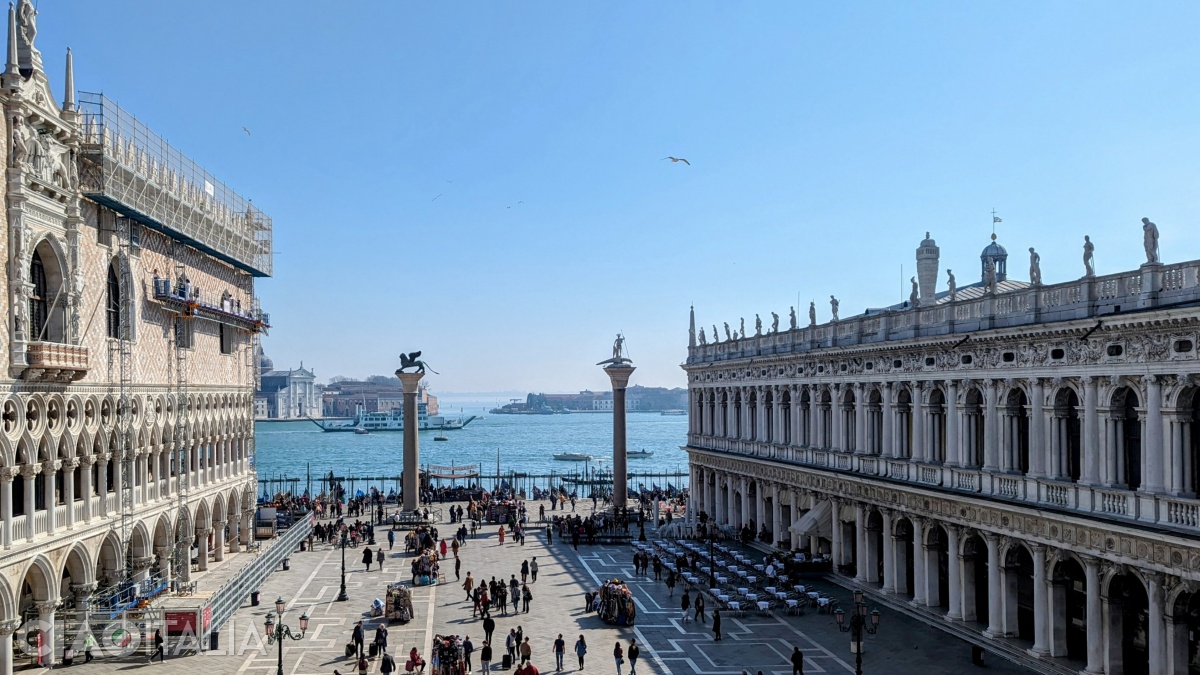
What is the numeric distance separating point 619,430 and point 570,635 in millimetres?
30524

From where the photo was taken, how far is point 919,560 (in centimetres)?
3231

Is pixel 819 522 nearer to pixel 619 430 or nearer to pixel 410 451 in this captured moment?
pixel 619 430

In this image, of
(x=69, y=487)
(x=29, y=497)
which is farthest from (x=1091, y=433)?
(x=69, y=487)

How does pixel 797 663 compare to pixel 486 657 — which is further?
pixel 486 657

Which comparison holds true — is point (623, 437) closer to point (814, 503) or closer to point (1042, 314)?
point (814, 503)

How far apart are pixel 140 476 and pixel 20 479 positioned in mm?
7633

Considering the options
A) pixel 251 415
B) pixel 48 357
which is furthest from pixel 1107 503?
pixel 251 415

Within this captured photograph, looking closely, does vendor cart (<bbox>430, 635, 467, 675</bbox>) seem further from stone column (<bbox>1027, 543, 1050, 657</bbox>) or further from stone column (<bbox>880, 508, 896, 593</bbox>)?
stone column (<bbox>880, 508, 896, 593</bbox>)

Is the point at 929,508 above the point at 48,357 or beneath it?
beneath

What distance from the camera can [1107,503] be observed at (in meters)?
23.4

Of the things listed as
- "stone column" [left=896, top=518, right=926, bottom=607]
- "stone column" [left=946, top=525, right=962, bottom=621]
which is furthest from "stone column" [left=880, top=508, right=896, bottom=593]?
"stone column" [left=946, top=525, right=962, bottom=621]

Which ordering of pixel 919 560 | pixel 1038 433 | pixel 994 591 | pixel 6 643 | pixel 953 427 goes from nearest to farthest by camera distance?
pixel 6 643
pixel 1038 433
pixel 994 591
pixel 953 427
pixel 919 560

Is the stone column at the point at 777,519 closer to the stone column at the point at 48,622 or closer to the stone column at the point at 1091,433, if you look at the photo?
the stone column at the point at 1091,433

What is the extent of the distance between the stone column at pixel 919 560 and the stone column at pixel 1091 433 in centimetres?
827
